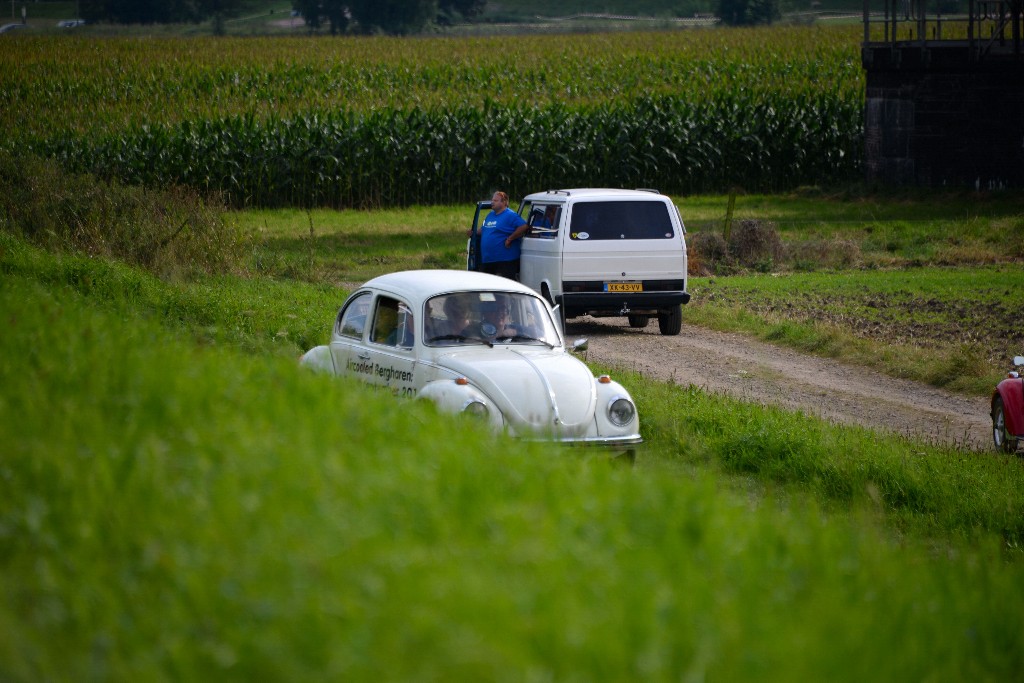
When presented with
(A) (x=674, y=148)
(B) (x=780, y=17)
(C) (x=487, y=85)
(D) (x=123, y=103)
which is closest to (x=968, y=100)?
(A) (x=674, y=148)

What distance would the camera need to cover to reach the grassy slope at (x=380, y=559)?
3.55 meters

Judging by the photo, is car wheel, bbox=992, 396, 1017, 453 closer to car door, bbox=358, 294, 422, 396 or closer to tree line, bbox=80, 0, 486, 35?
car door, bbox=358, 294, 422, 396

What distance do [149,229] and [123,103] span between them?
2760 centimetres

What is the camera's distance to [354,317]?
11.2 metres

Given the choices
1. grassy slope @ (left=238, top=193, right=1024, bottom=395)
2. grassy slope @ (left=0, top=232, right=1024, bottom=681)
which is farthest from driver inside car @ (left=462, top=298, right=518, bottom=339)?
grassy slope @ (left=238, top=193, right=1024, bottom=395)

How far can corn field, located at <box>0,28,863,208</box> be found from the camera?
35.7m

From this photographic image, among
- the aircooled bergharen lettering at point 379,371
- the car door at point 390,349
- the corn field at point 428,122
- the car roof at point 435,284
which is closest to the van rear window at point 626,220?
the car roof at point 435,284

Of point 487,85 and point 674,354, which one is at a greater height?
point 487,85

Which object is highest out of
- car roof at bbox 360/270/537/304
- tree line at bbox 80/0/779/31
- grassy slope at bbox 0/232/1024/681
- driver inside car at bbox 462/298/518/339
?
tree line at bbox 80/0/779/31

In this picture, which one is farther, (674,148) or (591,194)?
(674,148)

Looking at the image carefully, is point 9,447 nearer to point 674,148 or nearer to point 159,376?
point 159,376

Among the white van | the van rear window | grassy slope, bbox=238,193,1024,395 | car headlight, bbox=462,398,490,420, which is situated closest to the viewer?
car headlight, bbox=462,398,490,420

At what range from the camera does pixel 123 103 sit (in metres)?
44.8

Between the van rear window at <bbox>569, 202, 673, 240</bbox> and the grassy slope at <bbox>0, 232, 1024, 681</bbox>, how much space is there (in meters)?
11.5
